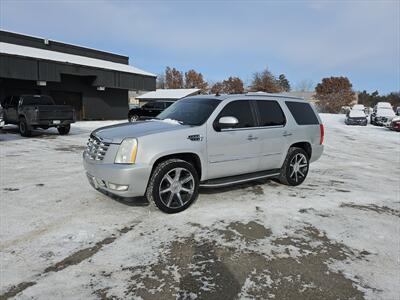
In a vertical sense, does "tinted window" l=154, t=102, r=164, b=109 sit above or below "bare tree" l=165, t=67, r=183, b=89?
below

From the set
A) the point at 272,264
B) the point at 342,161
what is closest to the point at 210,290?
the point at 272,264

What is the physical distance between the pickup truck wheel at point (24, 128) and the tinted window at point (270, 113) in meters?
11.9

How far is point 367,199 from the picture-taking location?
632 centimetres

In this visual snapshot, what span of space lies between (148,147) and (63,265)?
1883mm

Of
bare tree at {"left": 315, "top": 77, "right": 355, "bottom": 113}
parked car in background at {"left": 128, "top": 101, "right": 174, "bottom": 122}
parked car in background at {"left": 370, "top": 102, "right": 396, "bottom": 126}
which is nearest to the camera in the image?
parked car in background at {"left": 128, "top": 101, "right": 174, "bottom": 122}

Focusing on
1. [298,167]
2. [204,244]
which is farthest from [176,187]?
[298,167]

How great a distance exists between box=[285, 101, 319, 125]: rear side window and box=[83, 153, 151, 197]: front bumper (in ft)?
11.8

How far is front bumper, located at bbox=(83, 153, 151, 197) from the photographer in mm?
4586

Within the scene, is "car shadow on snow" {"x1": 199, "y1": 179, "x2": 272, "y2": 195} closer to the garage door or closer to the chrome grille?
the chrome grille

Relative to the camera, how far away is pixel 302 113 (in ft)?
23.3

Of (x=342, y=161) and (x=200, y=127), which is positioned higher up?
(x=200, y=127)

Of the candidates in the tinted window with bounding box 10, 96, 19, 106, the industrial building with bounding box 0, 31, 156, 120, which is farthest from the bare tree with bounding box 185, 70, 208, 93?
the tinted window with bounding box 10, 96, 19, 106

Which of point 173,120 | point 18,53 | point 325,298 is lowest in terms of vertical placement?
point 325,298

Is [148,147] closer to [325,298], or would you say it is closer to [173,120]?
[173,120]
